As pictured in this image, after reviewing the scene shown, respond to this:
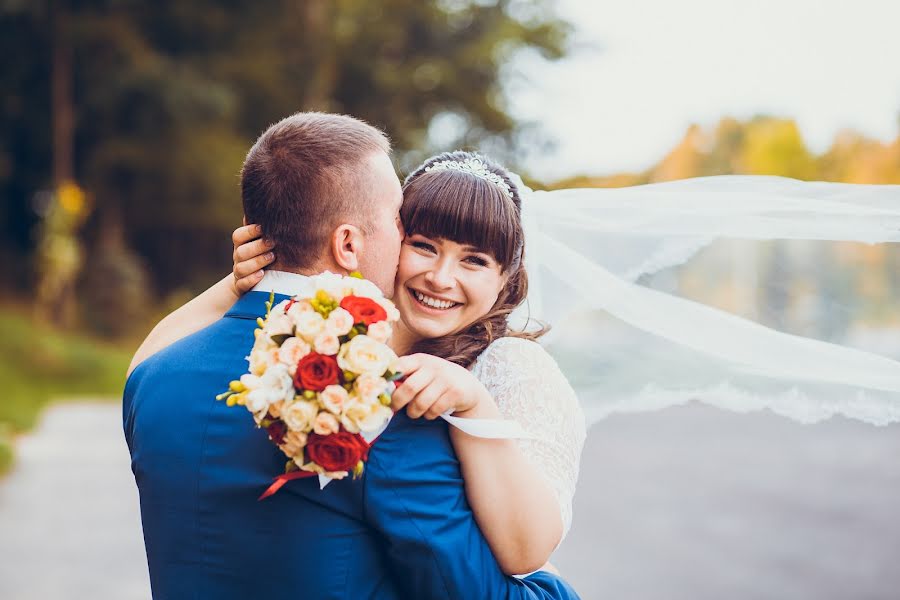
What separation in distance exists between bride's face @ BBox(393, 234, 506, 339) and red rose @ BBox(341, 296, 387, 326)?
811 mm

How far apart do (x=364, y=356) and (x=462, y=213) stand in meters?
0.98

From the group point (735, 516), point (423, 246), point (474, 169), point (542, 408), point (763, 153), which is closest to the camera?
point (542, 408)

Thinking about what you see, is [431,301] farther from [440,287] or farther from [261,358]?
[261,358]

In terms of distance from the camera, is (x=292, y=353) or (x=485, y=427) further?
(x=485, y=427)

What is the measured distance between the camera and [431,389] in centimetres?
178

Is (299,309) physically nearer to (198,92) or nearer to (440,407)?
(440,407)

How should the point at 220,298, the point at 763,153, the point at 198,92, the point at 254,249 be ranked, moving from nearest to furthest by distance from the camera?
the point at 254,249, the point at 220,298, the point at 198,92, the point at 763,153

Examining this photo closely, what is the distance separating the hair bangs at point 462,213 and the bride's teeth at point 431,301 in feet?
0.57

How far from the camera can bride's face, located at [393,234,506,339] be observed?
2600mm

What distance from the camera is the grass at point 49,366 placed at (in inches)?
460

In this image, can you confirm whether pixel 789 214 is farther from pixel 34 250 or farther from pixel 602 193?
pixel 34 250

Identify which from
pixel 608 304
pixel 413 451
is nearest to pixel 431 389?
pixel 413 451

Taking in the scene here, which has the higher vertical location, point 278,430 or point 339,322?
point 339,322

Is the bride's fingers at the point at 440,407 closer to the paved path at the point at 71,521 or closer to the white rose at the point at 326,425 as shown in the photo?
the white rose at the point at 326,425
